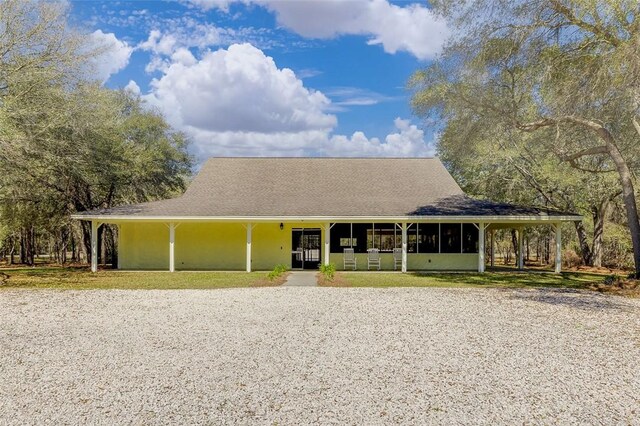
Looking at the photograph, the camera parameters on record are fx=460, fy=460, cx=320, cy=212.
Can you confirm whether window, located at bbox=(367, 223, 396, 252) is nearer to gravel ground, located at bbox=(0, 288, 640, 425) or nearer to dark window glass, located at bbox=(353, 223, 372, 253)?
dark window glass, located at bbox=(353, 223, 372, 253)

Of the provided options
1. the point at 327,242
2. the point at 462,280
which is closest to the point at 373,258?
the point at 327,242

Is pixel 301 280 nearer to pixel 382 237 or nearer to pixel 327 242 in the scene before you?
pixel 327 242

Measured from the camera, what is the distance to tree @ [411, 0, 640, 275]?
12.4m

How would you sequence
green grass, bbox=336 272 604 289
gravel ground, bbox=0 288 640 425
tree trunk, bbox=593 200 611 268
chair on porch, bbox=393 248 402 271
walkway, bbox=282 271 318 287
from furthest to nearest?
tree trunk, bbox=593 200 611 268, chair on porch, bbox=393 248 402 271, green grass, bbox=336 272 604 289, walkway, bbox=282 271 318 287, gravel ground, bbox=0 288 640 425

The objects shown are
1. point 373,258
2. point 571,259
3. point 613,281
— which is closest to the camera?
point 613,281

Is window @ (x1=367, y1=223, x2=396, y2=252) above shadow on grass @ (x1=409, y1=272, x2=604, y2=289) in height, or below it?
above

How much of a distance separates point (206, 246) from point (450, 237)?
412 inches

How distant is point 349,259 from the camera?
19297mm

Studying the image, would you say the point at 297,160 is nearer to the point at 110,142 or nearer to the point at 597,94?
the point at 110,142

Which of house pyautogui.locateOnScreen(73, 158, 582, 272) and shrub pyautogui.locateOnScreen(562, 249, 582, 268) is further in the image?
shrub pyautogui.locateOnScreen(562, 249, 582, 268)

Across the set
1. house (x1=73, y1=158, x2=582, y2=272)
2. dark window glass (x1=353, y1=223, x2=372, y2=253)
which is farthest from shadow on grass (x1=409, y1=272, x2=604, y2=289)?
dark window glass (x1=353, y1=223, x2=372, y2=253)

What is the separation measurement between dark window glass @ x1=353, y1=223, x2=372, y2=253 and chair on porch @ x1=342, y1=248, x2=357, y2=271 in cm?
31

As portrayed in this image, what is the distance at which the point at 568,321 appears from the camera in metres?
8.44

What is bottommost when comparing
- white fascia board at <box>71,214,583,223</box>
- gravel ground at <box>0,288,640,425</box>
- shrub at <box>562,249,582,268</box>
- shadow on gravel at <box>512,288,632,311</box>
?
shrub at <box>562,249,582,268</box>
